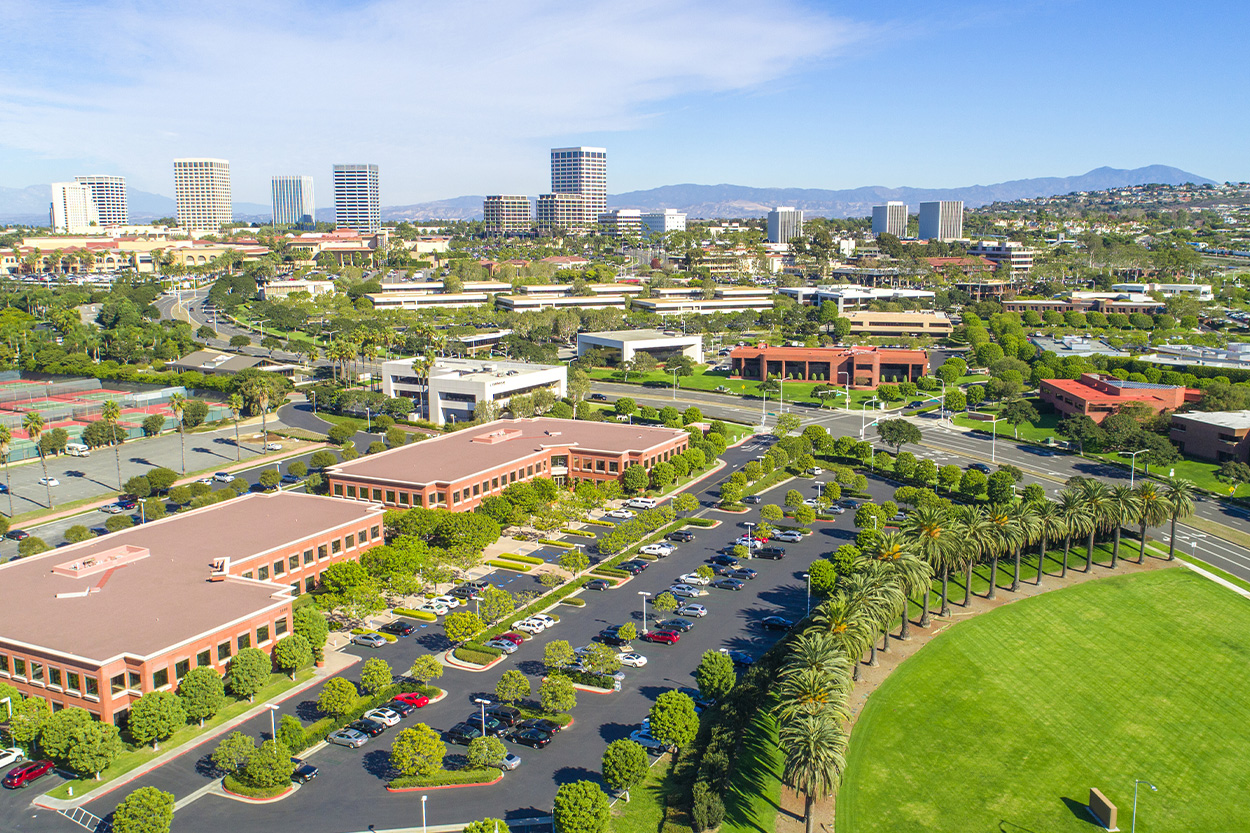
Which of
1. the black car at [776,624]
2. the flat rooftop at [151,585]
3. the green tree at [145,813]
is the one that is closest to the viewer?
the green tree at [145,813]

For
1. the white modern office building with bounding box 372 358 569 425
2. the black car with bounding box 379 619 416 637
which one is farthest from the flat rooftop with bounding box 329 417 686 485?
the black car with bounding box 379 619 416 637

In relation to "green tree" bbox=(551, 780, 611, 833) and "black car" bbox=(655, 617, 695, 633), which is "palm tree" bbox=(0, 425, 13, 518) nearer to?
"black car" bbox=(655, 617, 695, 633)

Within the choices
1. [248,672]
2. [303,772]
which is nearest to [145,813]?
[303,772]

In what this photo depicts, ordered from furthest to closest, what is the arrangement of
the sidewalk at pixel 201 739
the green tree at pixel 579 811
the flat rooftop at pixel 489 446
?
the flat rooftop at pixel 489 446
the sidewalk at pixel 201 739
the green tree at pixel 579 811

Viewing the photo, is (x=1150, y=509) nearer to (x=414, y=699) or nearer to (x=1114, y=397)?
(x=1114, y=397)

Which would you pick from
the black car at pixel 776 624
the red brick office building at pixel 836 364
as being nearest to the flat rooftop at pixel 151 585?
the black car at pixel 776 624

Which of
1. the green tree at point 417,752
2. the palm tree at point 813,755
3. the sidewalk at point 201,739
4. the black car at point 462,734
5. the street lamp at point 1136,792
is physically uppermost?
the palm tree at point 813,755

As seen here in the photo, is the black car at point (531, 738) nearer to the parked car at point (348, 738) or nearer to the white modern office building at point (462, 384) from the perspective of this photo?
the parked car at point (348, 738)
